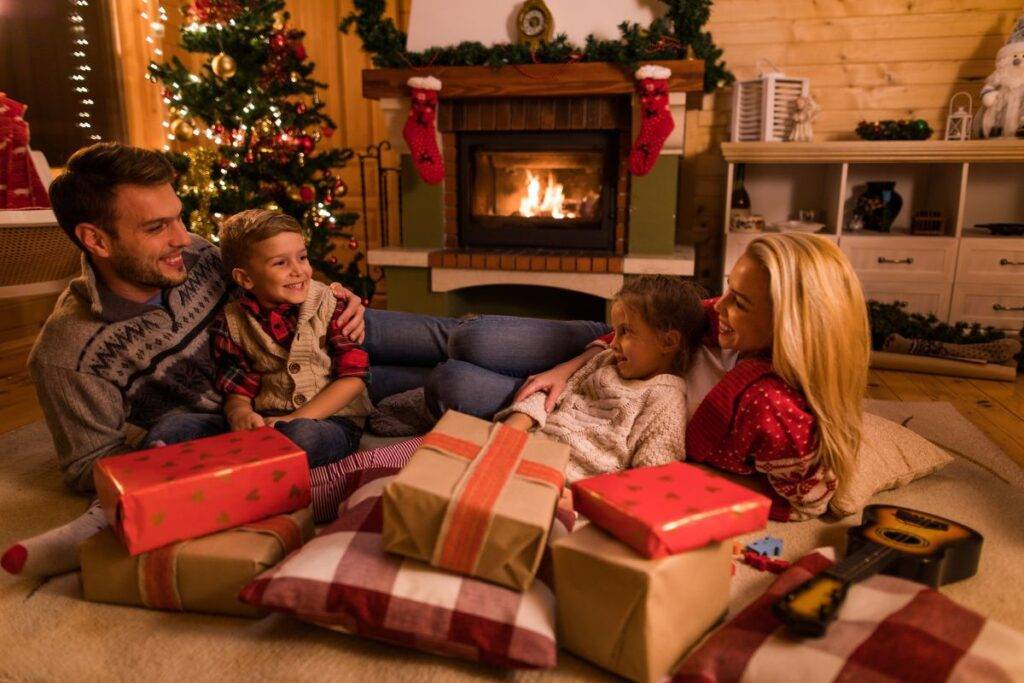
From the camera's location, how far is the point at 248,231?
1676 millimetres

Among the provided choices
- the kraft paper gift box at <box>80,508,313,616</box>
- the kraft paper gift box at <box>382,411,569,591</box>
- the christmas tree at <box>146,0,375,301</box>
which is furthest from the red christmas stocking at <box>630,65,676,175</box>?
the kraft paper gift box at <box>80,508,313,616</box>

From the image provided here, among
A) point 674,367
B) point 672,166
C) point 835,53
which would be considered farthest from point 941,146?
point 674,367

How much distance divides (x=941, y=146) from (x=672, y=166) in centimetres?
112

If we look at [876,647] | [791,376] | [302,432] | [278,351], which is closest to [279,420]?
[302,432]

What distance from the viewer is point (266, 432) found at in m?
1.41

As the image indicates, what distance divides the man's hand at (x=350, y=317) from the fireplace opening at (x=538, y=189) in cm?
168

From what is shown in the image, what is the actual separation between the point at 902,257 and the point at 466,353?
2.31 metres

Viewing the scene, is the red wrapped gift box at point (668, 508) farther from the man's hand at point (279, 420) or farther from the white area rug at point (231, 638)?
the man's hand at point (279, 420)

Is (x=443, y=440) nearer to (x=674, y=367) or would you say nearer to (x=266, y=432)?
(x=266, y=432)

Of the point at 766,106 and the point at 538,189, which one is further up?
the point at 766,106

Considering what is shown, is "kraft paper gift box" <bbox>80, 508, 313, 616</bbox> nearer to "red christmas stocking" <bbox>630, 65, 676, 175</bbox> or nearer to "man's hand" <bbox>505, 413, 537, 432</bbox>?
"man's hand" <bbox>505, 413, 537, 432</bbox>

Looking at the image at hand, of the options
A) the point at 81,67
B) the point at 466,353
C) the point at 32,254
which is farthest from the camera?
the point at 81,67

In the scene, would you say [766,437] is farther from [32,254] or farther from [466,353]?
[32,254]

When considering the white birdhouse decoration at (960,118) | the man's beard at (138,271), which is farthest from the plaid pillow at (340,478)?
the white birdhouse decoration at (960,118)
